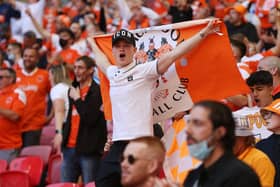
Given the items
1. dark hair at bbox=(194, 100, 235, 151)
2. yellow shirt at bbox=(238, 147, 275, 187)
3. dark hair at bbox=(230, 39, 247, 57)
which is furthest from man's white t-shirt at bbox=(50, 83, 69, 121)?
dark hair at bbox=(194, 100, 235, 151)

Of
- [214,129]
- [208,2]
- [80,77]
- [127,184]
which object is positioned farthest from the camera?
[208,2]

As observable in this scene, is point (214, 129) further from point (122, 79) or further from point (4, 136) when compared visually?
point (4, 136)

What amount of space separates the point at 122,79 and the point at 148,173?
1.77m

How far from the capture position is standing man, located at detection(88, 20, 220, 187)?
613 cm

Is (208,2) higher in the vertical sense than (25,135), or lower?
higher

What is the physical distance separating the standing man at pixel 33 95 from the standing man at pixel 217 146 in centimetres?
629

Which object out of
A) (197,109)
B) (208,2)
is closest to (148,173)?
(197,109)

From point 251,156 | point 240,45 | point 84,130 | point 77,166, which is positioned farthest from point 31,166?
point 251,156

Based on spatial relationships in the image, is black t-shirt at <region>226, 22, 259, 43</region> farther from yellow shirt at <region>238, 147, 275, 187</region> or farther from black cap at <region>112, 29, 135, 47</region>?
yellow shirt at <region>238, 147, 275, 187</region>

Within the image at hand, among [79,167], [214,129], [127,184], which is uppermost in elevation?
[214,129]

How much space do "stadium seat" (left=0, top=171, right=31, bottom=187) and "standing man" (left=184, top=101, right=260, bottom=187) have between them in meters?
4.76

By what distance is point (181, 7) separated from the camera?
13039mm

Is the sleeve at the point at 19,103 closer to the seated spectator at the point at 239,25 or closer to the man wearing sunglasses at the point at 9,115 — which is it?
the man wearing sunglasses at the point at 9,115

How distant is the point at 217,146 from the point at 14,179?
4.90 meters
